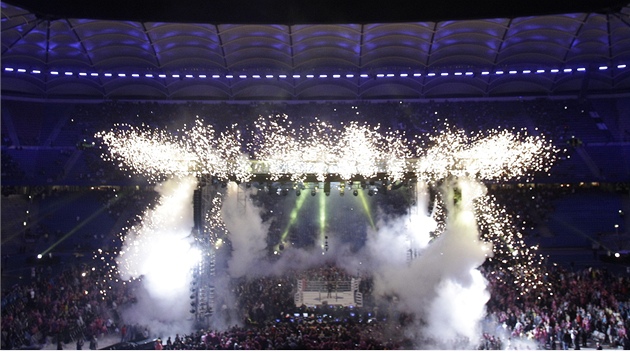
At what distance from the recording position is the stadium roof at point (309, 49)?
984 inches

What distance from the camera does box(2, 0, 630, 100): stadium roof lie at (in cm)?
2500

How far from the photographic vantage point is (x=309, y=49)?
28859mm

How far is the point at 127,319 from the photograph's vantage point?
67.2ft

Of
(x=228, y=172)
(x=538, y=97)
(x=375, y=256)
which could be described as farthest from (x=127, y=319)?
(x=538, y=97)

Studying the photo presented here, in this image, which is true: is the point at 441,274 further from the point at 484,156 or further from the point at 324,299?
the point at 484,156

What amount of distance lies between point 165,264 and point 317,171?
7873 millimetres

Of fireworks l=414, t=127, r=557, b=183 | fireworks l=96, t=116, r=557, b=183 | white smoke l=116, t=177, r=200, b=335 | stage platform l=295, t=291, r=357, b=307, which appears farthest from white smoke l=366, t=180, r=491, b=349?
white smoke l=116, t=177, r=200, b=335

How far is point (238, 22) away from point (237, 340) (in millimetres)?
14745

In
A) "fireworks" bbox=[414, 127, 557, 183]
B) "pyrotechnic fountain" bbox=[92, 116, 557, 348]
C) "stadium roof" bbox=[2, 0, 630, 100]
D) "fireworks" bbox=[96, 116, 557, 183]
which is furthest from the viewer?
"fireworks" bbox=[414, 127, 557, 183]

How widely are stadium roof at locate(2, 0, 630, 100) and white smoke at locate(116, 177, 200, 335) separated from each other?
748 cm

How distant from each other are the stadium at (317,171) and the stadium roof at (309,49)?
A: 13 cm

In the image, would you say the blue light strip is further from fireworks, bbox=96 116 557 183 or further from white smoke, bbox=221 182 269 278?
white smoke, bbox=221 182 269 278

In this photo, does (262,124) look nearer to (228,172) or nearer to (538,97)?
(228,172)

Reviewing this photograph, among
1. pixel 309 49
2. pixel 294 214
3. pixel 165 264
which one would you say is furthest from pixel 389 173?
pixel 165 264
